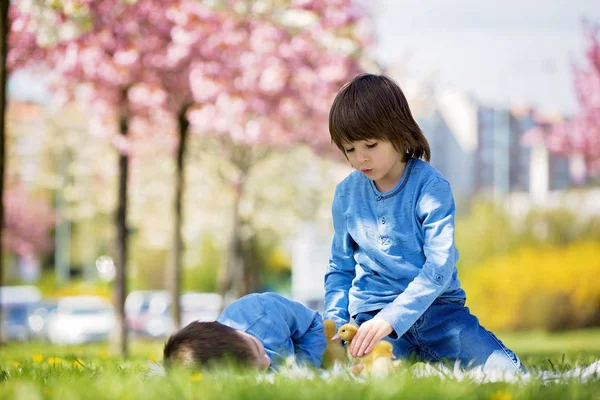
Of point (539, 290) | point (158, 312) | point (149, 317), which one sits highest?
point (539, 290)

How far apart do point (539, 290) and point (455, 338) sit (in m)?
17.4

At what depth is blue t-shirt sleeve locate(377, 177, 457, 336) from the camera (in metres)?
3.41

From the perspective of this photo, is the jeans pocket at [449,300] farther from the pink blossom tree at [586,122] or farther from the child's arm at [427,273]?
the pink blossom tree at [586,122]

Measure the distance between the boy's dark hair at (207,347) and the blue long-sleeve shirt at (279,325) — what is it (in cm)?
20

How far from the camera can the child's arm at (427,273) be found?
132 inches

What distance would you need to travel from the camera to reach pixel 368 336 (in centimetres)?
332

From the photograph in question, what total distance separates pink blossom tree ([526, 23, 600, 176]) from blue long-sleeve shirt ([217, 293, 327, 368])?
53.8 ft

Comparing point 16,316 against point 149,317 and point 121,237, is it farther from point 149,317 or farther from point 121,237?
point 121,237

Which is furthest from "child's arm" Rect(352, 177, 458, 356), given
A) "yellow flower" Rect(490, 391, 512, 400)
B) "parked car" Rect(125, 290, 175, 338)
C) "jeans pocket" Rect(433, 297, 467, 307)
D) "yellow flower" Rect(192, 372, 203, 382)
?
"parked car" Rect(125, 290, 175, 338)

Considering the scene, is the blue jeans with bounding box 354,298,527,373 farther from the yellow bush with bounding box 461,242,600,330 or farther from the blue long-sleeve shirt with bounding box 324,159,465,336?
the yellow bush with bounding box 461,242,600,330

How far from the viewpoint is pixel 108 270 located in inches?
1676

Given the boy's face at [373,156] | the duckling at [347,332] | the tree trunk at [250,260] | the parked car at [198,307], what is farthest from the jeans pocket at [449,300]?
the tree trunk at [250,260]

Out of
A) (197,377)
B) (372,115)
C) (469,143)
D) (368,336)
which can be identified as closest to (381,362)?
(368,336)

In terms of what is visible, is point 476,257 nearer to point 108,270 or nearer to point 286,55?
point 286,55
